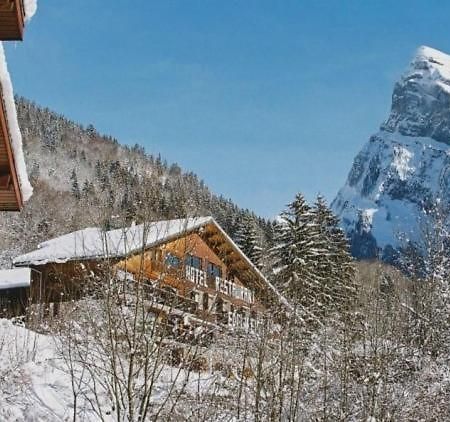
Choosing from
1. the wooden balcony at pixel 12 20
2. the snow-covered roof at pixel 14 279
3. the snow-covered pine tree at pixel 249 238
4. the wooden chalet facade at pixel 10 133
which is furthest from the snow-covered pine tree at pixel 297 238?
the wooden balcony at pixel 12 20

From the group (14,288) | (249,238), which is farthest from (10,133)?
(249,238)

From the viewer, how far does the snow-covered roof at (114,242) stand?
908 centimetres

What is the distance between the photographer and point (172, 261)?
31.2ft

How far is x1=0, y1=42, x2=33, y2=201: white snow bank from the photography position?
6923 millimetres

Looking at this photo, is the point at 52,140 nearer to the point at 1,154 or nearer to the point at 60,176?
the point at 60,176

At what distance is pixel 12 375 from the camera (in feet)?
51.6

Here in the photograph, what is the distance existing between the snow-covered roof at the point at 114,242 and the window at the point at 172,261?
0.89 ft

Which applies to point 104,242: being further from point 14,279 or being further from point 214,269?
point 14,279

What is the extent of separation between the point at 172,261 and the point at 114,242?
10.5 metres

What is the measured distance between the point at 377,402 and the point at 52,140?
448ft

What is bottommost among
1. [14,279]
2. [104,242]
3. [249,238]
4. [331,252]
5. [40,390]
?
[40,390]

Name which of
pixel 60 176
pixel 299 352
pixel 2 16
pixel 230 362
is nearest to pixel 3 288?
pixel 230 362

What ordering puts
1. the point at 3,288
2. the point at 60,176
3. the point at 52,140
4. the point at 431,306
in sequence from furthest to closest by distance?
the point at 52,140 < the point at 60,176 < the point at 3,288 < the point at 431,306

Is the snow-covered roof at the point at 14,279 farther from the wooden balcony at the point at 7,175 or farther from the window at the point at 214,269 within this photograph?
the wooden balcony at the point at 7,175
